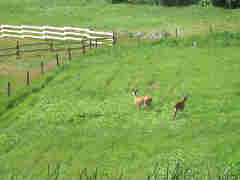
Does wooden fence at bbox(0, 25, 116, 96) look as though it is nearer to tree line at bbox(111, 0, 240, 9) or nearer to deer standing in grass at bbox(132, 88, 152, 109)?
deer standing in grass at bbox(132, 88, 152, 109)

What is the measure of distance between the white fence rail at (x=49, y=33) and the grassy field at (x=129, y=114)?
823cm

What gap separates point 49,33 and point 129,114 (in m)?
26.2

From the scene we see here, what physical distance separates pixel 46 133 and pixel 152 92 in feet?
20.0

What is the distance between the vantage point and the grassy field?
14.4 meters

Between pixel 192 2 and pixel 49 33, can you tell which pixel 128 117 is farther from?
pixel 192 2

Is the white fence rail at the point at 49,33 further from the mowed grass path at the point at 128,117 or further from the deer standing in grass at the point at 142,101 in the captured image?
the deer standing in grass at the point at 142,101

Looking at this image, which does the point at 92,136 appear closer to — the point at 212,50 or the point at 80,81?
the point at 80,81

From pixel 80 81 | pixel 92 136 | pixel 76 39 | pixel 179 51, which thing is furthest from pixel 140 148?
pixel 76 39

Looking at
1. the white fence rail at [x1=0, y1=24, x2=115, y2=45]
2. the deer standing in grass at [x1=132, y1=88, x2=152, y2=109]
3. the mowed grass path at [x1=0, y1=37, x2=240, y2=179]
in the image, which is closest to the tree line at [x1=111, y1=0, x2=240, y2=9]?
the white fence rail at [x1=0, y1=24, x2=115, y2=45]

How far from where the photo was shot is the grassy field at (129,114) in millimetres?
14445

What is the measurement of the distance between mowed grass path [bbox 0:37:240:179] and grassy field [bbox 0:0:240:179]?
39 mm

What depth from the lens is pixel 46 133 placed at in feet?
61.1

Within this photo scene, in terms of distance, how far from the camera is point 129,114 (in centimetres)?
1970

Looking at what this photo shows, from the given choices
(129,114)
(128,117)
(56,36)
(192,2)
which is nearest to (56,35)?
(56,36)
